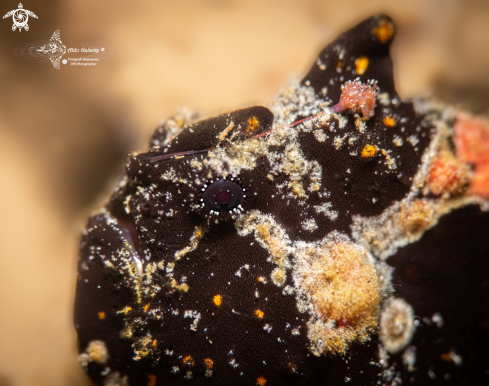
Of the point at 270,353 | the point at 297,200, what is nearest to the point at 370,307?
the point at 270,353

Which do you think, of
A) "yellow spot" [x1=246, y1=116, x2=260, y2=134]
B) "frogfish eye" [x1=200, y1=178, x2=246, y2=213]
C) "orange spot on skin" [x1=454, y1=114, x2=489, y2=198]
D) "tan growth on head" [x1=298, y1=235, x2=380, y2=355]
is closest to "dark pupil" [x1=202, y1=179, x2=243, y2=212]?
"frogfish eye" [x1=200, y1=178, x2=246, y2=213]

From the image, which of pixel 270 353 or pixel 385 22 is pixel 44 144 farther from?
pixel 385 22

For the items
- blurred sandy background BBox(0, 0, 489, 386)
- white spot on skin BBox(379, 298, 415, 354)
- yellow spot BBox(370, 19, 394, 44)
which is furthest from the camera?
blurred sandy background BBox(0, 0, 489, 386)

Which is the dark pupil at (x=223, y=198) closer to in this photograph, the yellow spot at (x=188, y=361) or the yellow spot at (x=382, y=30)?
the yellow spot at (x=188, y=361)

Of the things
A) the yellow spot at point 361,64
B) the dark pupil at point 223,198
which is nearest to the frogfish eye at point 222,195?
the dark pupil at point 223,198

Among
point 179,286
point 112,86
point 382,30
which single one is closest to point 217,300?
point 179,286

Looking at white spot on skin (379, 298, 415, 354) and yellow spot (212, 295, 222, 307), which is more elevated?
yellow spot (212, 295, 222, 307)

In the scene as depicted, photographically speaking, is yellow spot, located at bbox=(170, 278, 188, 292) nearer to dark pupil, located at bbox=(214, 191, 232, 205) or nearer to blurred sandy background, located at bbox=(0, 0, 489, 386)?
dark pupil, located at bbox=(214, 191, 232, 205)

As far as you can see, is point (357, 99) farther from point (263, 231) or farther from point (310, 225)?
point (263, 231)
